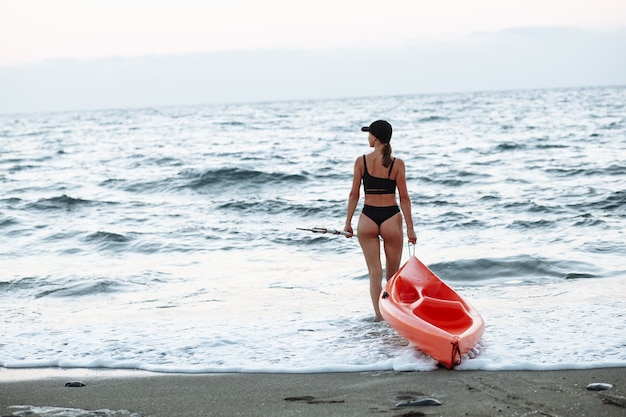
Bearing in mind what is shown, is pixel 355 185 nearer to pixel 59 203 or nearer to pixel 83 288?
pixel 83 288

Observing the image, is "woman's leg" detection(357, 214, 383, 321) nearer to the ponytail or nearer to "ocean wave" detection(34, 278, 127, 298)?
the ponytail

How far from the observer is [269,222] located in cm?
1459

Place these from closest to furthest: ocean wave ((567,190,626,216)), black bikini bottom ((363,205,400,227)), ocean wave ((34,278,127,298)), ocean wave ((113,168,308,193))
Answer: black bikini bottom ((363,205,400,227))
ocean wave ((34,278,127,298))
ocean wave ((567,190,626,216))
ocean wave ((113,168,308,193))

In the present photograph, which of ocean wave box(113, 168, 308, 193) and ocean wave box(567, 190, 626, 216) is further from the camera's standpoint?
ocean wave box(113, 168, 308, 193)

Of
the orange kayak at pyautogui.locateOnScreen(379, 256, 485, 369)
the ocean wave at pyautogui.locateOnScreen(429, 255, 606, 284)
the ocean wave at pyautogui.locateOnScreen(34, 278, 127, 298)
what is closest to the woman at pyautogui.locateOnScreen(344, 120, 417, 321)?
the orange kayak at pyautogui.locateOnScreen(379, 256, 485, 369)

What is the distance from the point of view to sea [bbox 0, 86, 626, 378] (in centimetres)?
614

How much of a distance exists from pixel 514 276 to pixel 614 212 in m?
5.32

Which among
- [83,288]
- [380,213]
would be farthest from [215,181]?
[380,213]

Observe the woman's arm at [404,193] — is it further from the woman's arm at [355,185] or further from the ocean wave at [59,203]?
the ocean wave at [59,203]

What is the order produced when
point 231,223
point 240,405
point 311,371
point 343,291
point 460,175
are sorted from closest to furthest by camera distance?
point 240,405 → point 311,371 → point 343,291 → point 231,223 → point 460,175

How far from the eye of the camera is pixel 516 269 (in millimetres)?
9375

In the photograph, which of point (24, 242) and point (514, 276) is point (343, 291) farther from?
point (24, 242)

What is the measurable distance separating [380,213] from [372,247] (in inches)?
14.0

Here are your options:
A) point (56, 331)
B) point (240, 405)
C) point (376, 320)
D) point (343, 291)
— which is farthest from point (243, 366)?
point (343, 291)
